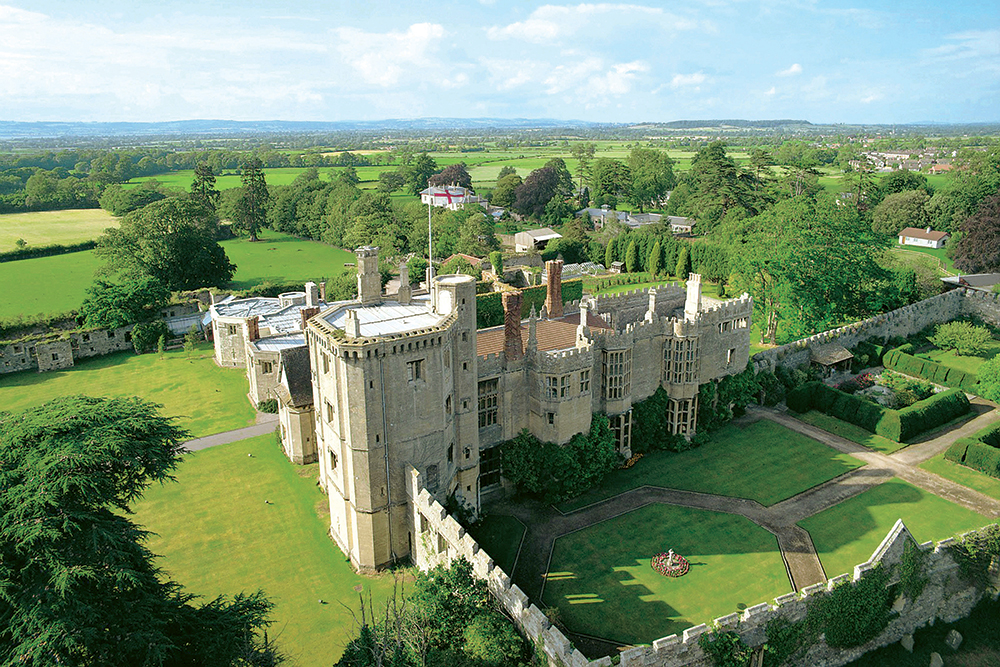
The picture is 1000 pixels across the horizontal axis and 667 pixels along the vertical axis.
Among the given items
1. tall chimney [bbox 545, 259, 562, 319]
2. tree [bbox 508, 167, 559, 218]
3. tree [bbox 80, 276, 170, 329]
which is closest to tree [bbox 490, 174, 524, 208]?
tree [bbox 508, 167, 559, 218]

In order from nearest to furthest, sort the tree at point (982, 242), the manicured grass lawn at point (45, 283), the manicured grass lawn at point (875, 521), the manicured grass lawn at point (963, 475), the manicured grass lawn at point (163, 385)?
the manicured grass lawn at point (875, 521) < the manicured grass lawn at point (963, 475) < the manicured grass lawn at point (163, 385) < the tree at point (982, 242) < the manicured grass lawn at point (45, 283)

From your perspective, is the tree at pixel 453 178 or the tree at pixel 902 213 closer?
the tree at pixel 902 213

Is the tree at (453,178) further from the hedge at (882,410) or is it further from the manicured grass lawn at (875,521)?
the manicured grass lawn at (875,521)

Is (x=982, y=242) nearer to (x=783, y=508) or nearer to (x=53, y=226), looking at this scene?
(x=783, y=508)

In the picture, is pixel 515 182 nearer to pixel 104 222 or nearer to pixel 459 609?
pixel 104 222

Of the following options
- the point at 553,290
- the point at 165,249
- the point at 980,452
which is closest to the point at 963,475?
the point at 980,452

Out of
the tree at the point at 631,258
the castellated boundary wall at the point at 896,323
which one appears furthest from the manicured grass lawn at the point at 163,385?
the tree at the point at 631,258
